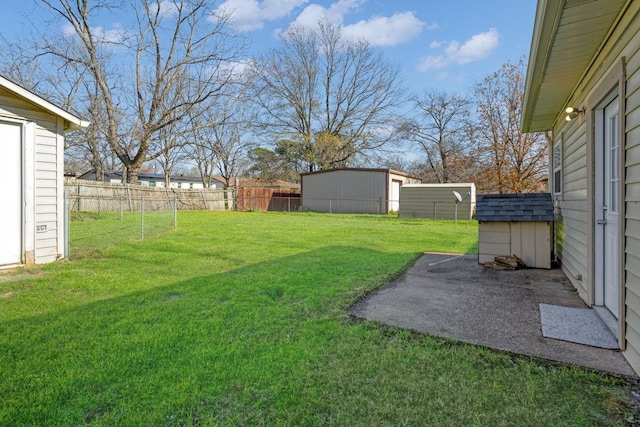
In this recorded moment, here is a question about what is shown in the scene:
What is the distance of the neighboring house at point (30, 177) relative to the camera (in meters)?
4.95

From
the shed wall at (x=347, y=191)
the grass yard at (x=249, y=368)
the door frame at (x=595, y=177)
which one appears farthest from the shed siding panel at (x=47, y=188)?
the shed wall at (x=347, y=191)

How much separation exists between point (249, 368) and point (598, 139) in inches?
150

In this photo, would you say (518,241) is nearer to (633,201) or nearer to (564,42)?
(564,42)

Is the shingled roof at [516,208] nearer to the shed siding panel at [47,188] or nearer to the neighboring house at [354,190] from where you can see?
the shed siding panel at [47,188]

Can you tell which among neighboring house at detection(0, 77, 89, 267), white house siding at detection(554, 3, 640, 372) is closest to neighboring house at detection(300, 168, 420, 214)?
white house siding at detection(554, 3, 640, 372)

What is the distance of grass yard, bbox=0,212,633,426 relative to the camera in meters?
1.76

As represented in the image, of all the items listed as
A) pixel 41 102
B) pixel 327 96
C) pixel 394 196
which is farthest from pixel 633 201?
pixel 327 96

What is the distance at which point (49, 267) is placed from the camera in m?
5.20

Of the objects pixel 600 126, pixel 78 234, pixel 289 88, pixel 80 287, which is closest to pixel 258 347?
pixel 80 287

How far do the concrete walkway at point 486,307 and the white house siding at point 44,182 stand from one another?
5.08 metres

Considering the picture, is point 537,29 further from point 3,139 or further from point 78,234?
point 78,234

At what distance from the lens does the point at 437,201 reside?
16422 millimetres

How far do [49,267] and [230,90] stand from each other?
638 inches

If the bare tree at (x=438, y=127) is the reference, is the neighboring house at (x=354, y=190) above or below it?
below
